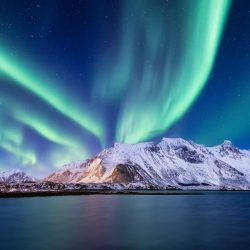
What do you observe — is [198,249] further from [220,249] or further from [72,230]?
[72,230]

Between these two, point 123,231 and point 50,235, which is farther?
point 123,231

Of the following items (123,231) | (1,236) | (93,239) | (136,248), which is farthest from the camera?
(123,231)

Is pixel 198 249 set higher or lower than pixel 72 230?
lower

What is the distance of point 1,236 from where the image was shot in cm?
4559

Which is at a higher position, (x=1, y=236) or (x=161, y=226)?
(x=161, y=226)

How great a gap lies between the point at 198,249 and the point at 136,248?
6205 mm

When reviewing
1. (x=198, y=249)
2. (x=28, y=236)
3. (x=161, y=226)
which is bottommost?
(x=198, y=249)

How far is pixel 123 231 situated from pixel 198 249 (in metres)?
15.7

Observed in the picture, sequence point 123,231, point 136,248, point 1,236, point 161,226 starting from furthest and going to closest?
point 161,226
point 123,231
point 1,236
point 136,248

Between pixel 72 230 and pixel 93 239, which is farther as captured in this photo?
pixel 72 230

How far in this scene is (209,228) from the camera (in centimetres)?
5550

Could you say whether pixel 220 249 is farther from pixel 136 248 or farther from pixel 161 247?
pixel 136 248

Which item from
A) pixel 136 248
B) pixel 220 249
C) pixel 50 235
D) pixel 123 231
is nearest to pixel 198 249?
pixel 220 249

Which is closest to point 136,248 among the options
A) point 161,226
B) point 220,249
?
point 220,249
